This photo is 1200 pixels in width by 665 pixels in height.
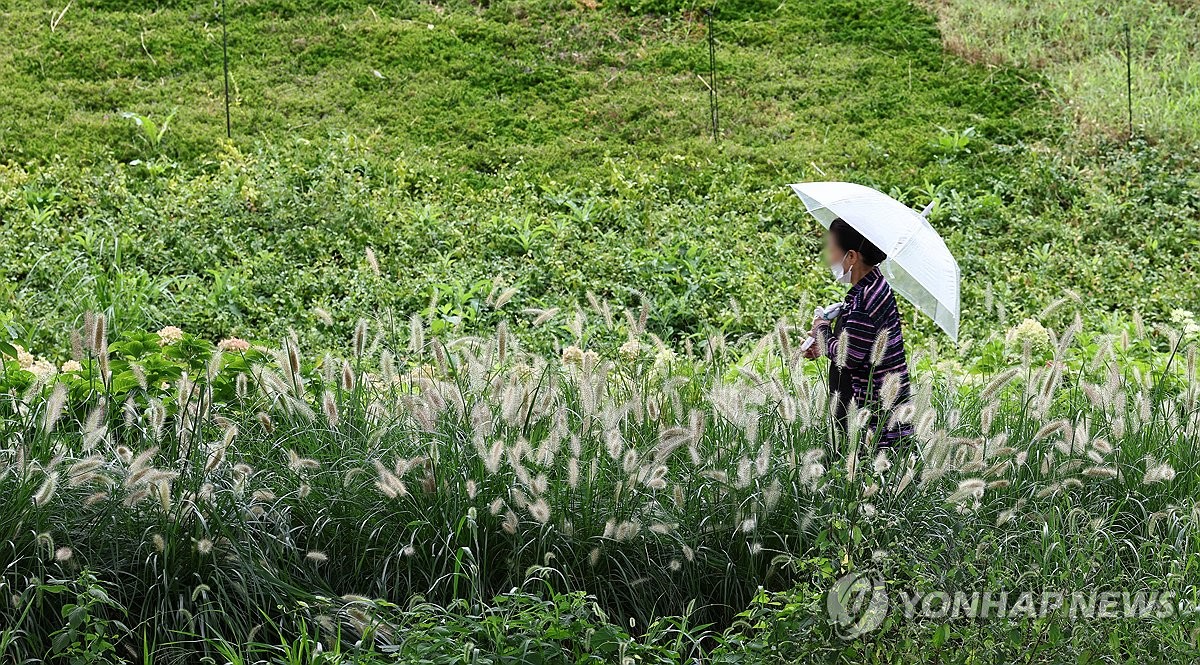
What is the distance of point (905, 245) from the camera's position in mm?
4121

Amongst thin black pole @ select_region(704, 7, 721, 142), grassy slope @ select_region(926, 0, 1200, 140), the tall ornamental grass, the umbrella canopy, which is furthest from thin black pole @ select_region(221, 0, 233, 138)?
grassy slope @ select_region(926, 0, 1200, 140)

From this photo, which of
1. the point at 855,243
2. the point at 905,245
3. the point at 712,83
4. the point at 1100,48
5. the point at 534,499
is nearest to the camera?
the point at 534,499

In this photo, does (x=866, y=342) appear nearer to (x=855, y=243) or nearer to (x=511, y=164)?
(x=855, y=243)

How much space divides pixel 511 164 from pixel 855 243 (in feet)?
16.5

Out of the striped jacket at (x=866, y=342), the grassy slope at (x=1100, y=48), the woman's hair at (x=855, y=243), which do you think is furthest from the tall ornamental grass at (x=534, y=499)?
the grassy slope at (x=1100, y=48)

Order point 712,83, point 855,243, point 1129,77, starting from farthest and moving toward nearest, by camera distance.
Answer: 1. point 712,83
2. point 1129,77
3. point 855,243

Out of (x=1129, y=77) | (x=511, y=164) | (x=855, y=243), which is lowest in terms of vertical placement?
(x=511, y=164)

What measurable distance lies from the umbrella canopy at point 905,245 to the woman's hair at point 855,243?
57mm

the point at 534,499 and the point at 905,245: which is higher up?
the point at 905,245

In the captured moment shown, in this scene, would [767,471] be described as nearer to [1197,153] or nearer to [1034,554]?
[1034,554]

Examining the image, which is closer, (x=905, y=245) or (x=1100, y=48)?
(x=905, y=245)

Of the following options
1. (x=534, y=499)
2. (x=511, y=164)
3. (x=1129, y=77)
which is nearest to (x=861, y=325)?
(x=534, y=499)

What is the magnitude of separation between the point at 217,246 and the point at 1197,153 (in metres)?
7.27

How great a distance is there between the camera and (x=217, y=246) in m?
7.36
